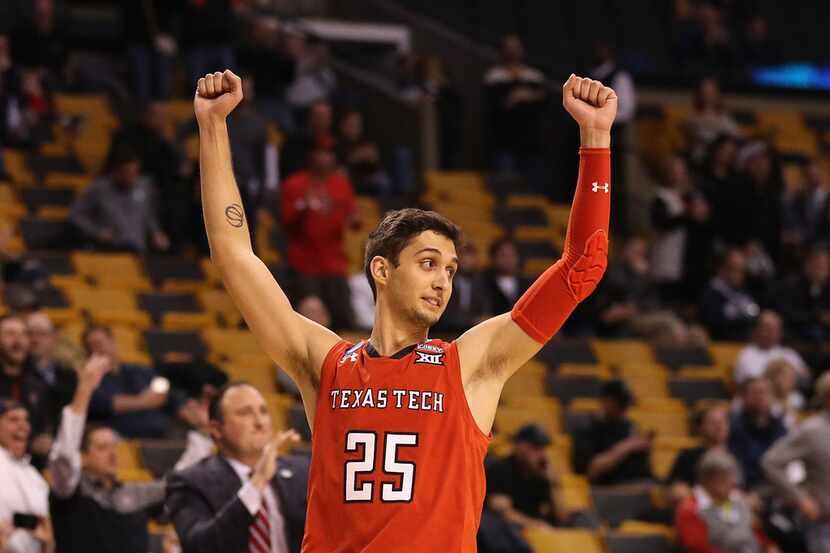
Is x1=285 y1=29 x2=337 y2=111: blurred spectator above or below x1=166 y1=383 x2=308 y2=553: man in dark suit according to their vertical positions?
above

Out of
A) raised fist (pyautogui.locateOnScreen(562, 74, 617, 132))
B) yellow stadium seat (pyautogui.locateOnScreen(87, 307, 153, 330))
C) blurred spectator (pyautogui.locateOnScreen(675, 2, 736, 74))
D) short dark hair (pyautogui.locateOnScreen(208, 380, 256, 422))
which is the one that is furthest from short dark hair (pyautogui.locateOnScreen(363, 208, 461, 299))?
A: blurred spectator (pyautogui.locateOnScreen(675, 2, 736, 74))

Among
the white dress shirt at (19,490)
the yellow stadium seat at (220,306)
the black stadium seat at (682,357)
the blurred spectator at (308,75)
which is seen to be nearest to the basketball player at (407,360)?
the white dress shirt at (19,490)

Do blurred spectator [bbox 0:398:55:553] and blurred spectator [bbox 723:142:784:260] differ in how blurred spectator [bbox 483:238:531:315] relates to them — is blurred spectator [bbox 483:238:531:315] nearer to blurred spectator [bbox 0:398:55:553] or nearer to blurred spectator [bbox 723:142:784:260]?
blurred spectator [bbox 723:142:784:260]

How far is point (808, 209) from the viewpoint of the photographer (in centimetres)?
1551

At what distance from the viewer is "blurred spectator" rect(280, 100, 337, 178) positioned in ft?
41.8

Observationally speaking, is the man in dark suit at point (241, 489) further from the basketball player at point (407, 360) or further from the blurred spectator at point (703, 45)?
the blurred spectator at point (703, 45)

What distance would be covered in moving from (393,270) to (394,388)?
0.32 metres

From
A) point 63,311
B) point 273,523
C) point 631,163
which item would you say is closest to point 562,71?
point 631,163

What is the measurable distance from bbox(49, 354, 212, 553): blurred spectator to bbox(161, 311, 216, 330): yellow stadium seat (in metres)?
3.53

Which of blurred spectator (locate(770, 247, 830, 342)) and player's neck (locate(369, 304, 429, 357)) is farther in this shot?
blurred spectator (locate(770, 247, 830, 342))

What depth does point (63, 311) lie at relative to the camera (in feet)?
35.2

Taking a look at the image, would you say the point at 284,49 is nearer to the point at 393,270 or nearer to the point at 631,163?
the point at 631,163

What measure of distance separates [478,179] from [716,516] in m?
6.35

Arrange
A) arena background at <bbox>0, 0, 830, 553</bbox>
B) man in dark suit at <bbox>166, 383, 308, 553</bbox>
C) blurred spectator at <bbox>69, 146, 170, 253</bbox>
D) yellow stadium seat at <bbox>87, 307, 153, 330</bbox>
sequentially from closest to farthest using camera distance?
man in dark suit at <bbox>166, 383, 308, 553</bbox> < yellow stadium seat at <bbox>87, 307, 153, 330</bbox> < arena background at <bbox>0, 0, 830, 553</bbox> < blurred spectator at <bbox>69, 146, 170, 253</bbox>
